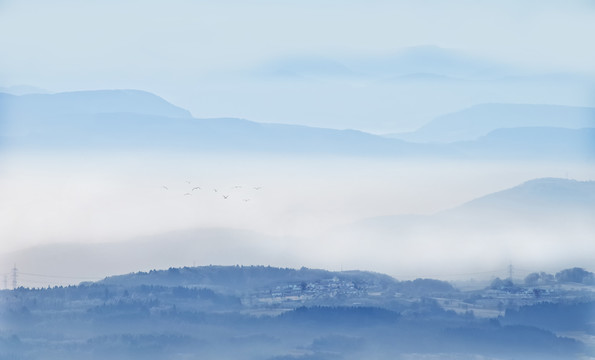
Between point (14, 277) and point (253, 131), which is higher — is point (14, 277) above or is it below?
below

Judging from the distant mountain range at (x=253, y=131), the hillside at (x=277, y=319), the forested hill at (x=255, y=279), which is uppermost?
the distant mountain range at (x=253, y=131)

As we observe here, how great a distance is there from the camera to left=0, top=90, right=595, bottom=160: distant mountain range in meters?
4.64

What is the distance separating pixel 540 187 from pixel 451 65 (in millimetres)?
740

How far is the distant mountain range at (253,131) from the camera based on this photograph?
183 inches

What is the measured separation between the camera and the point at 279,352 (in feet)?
14.9

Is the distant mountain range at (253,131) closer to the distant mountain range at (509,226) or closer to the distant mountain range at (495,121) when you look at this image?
the distant mountain range at (495,121)

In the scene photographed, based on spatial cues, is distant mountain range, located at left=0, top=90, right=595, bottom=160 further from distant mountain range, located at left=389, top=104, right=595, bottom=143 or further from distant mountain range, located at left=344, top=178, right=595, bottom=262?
distant mountain range, located at left=344, top=178, right=595, bottom=262

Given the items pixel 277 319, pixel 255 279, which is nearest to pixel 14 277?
pixel 255 279

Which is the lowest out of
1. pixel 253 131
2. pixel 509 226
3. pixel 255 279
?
pixel 255 279

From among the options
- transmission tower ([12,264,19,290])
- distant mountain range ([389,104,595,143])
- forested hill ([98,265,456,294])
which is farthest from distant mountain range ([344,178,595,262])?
transmission tower ([12,264,19,290])

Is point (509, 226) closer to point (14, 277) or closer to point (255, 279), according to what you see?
point (255, 279)

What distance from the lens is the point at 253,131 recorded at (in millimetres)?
4695

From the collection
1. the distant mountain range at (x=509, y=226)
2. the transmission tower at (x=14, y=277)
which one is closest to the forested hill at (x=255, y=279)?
the distant mountain range at (x=509, y=226)

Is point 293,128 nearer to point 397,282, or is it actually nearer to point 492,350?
point 397,282
